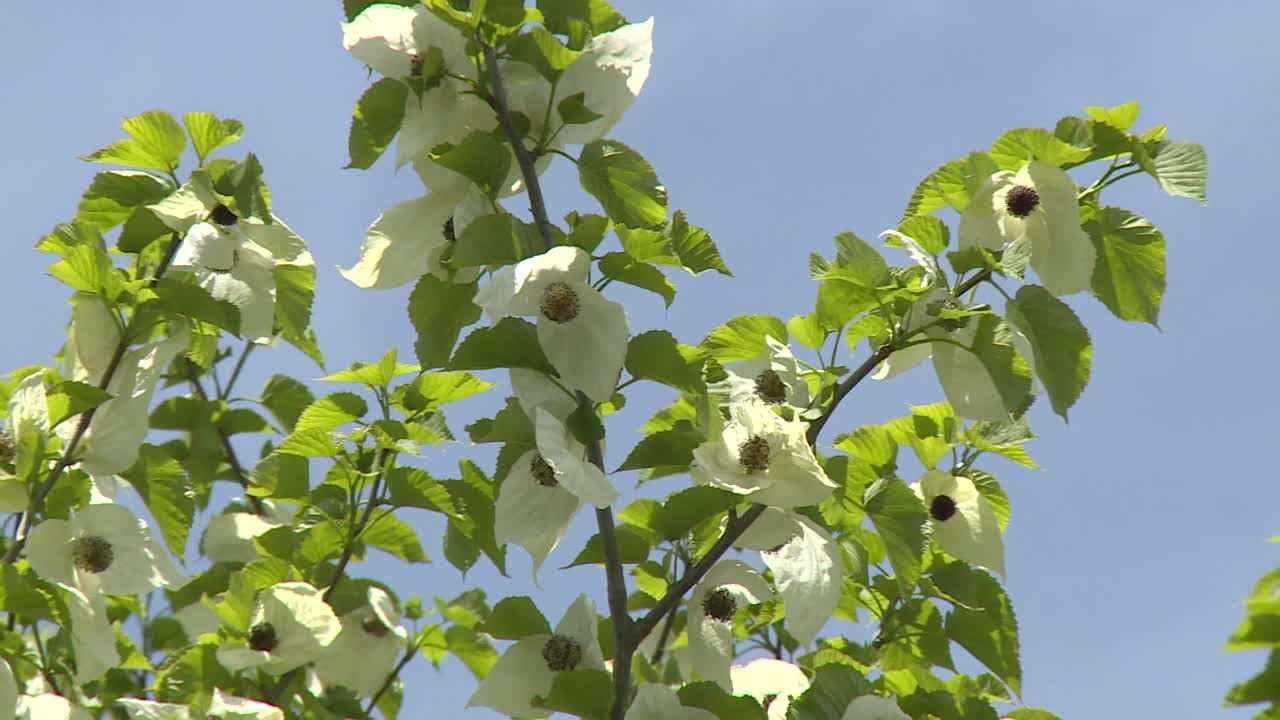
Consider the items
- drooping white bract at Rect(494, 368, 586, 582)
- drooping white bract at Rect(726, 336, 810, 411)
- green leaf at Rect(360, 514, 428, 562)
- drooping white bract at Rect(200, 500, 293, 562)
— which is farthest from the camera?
drooping white bract at Rect(200, 500, 293, 562)

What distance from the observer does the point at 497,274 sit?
4.37 ft

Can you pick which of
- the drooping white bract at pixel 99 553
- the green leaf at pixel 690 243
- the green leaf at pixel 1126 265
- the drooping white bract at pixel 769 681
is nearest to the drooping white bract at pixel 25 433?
the drooping white bract at pixel 99 553

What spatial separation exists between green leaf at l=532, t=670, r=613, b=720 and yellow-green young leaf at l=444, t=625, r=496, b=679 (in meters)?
0.84

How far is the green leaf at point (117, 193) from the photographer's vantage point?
1.79 meters

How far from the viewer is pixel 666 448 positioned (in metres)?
1.47

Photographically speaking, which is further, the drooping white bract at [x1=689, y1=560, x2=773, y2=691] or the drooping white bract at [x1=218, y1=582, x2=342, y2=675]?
the drooping white bract at [x1=218, y1=582, x2=342, y2=675]

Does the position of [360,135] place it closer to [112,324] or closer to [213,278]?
[213,278]

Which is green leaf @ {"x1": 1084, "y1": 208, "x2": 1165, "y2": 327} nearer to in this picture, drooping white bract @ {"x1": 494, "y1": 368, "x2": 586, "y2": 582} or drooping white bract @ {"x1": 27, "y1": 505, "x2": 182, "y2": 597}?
drooping white bract @ {"x1": 494, "y1": 368, "x2": 586, "y2": 582}

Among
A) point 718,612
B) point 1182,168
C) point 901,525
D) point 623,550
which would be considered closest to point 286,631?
point 623,550

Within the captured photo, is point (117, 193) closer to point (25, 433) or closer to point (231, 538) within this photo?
point (25, 433)

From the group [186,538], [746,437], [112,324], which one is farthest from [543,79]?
[186,538]

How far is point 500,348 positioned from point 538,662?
1.43 feet

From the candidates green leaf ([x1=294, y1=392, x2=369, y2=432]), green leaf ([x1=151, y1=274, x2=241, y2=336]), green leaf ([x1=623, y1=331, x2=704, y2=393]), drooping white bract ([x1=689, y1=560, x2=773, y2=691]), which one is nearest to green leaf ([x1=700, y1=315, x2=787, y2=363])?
green leaf ([x1=623, y1=331, x2=704, y2=393])

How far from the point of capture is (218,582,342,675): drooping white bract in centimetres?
175
